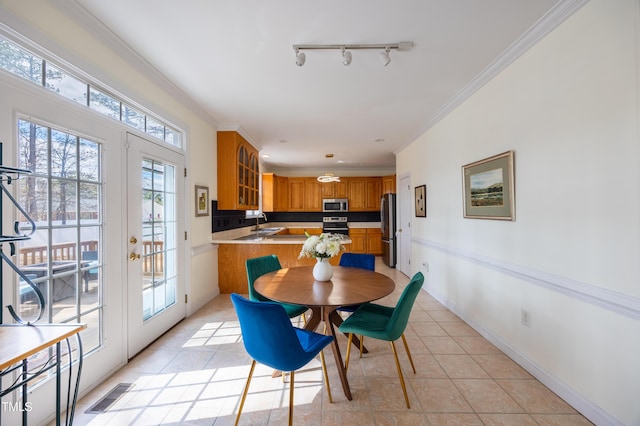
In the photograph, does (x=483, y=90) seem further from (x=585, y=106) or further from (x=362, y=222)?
(x=362, y=222)

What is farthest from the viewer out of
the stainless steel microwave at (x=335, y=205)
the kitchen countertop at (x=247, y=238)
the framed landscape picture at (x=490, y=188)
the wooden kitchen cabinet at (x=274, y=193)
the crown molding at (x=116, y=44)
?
the stainless steel microwave at (x=335, y=205)

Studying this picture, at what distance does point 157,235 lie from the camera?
2732 millimetres

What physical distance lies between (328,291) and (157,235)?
74.6 inches

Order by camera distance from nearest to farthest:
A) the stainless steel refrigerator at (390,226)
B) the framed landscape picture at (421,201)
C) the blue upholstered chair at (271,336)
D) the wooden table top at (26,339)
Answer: the wooden table top at (26,339)
the blue upholstered chair at (271,336)
the framed landscape picture at (421,201)
the stainless steel refrigerator at (390,226)

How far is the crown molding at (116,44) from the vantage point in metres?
1.69

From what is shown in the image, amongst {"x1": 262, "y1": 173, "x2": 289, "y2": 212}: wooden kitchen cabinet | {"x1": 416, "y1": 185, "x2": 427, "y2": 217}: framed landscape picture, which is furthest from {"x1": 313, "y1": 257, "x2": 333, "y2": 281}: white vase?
{"x1": 262, "y1": 173, "x2": 289, "y2": 212}: wooden kitchen cabinet

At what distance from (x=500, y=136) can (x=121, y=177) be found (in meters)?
3.32

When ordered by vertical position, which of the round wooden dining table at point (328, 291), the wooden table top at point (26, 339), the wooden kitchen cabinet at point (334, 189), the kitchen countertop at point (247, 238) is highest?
the wooden kitchen cabinet at point (334, 189)

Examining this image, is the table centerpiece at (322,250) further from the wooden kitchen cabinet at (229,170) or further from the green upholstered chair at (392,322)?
the wooden kitchen cabinet at (229,170)

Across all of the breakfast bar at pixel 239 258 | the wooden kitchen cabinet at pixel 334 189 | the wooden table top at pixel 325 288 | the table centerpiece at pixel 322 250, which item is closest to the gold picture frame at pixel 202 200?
the breakfast bar at pixel 239 258

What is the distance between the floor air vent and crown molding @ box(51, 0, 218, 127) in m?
2.54

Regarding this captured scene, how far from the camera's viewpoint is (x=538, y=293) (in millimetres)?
2057

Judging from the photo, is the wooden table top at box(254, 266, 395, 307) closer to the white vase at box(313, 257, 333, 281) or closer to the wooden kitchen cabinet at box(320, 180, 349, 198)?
the white vase at box(313, 257, 333, 281)

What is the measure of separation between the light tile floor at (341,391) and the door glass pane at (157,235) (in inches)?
17.4
